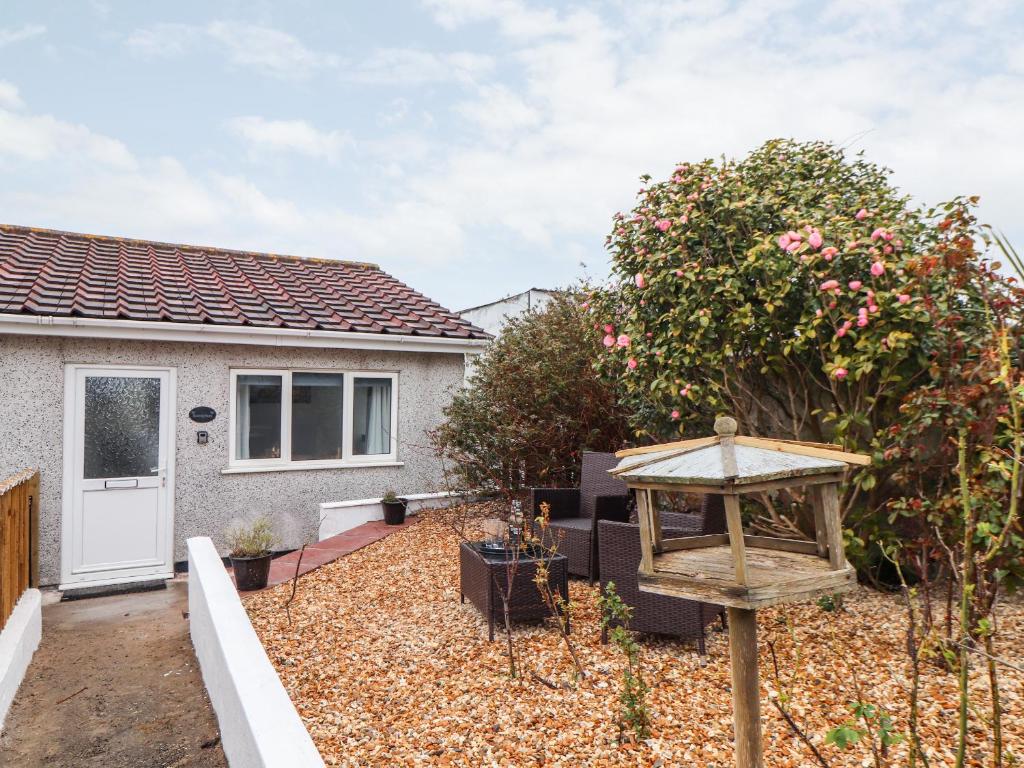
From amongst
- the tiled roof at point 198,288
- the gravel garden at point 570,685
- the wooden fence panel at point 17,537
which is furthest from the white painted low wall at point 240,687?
the tiled roof at point 198,288

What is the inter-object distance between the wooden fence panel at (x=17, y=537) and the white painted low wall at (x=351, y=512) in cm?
309

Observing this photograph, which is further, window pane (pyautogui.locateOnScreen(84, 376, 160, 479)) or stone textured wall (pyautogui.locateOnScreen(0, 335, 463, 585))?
window pane (pyautogui.locateOnScreen(84, 376, 160, 479))

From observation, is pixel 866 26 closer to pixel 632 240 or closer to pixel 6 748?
pixel 632 240

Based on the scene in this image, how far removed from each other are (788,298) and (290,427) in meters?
6.27

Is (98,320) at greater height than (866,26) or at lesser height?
lesser

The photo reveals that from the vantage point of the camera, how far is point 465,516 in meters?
8.67

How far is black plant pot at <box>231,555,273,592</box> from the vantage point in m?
6.11

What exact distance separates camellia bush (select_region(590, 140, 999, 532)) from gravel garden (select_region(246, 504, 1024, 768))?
1.28 m

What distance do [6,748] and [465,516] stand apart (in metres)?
5.49

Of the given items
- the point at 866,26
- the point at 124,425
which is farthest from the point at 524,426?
the point at 866,26

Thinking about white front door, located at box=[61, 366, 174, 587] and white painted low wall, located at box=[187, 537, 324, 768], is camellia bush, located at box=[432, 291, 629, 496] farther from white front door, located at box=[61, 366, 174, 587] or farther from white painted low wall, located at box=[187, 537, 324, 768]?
white painted low wall, located at box=[187, 537, 324, 768]

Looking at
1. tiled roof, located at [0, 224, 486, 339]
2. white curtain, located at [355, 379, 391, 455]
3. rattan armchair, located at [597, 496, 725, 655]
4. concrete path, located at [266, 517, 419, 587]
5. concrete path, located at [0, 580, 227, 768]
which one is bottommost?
concrete path, located at [0, 580, 227, 768]

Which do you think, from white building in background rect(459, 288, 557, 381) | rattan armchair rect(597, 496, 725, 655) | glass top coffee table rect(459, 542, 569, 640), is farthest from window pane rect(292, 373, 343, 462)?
rattan armchair rect(597, 496, 725, 655)

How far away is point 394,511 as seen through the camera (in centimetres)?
852
